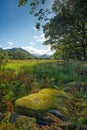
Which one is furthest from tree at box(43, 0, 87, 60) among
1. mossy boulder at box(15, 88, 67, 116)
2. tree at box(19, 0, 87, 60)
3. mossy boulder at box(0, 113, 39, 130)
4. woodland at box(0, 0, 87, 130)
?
mossy boulder at box(0, 113, 39, 130)

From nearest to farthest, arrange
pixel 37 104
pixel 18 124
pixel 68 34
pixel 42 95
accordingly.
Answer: pixel 18 124 → pixel 37 104 → pixel 42 95 → pixel 68 34

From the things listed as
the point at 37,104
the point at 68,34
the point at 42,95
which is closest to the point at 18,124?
the point at 37,104

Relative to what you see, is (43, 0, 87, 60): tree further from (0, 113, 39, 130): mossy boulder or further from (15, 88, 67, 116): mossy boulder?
(0, 113, 39, 130): mossy boulder

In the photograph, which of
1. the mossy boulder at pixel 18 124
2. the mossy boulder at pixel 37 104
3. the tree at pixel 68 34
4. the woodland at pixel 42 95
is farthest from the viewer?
the tree at pixel 68 34

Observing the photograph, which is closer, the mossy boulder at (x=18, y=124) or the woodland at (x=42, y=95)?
the woodland at (x=42, y=95)

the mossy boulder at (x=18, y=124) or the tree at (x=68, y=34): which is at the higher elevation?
the tree at (x=68, y=34)

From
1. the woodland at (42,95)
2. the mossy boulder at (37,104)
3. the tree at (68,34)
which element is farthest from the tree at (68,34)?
the mossy boulder at (37,104)

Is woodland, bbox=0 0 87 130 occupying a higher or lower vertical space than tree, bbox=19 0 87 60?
lower

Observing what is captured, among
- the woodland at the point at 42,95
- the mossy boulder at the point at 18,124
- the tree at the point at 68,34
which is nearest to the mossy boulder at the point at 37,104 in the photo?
the woodland at the point at 42,95

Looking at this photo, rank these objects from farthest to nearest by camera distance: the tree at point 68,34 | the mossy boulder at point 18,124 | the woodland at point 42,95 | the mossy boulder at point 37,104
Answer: the tree at point 68,34
the mossy boulder at point 37,104
the mossy boulder at point 18,124
the woodland at point 42,95

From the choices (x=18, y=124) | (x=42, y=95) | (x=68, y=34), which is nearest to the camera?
(x=18, y=124)

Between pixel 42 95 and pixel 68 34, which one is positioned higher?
pixel 68 34

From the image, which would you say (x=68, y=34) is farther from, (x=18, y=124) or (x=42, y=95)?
(x=18, y=124)

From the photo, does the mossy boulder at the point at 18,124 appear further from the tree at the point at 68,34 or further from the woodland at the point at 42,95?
the tree at the point at 68,34
